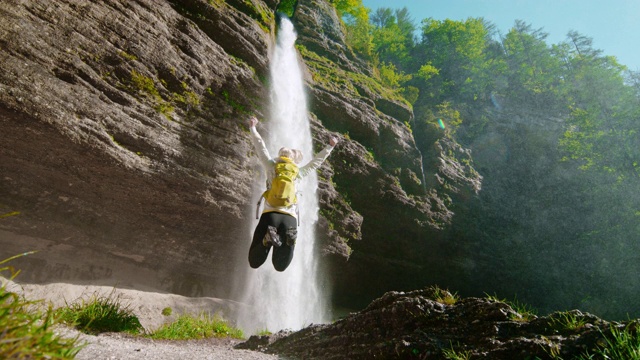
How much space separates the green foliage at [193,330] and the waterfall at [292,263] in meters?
2.01

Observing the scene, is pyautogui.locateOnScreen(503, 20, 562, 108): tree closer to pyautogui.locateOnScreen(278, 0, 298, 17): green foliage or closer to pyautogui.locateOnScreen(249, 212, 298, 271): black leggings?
pyautogui.locateOnScreen(278, 0, 298, 17): green foliage

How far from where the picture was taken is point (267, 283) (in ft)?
43.0

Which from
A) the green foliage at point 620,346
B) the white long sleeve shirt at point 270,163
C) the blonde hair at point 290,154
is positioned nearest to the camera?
the green foliage at point 620,346

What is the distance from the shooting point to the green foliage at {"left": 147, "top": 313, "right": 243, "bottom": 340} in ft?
27.1

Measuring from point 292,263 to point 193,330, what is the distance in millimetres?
4779

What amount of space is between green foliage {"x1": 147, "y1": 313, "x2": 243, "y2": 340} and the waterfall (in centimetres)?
A: 201

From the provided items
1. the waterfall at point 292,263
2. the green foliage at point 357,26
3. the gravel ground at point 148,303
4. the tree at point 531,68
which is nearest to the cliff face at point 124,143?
the gravel ground at point 148,303

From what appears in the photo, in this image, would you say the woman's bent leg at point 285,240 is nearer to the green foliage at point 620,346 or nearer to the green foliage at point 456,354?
the green foliage at point 456,354

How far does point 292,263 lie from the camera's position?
13.3m

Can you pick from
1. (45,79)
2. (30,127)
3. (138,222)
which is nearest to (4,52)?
(45,79)

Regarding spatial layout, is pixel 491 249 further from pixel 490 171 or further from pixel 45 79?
pixel 45 79

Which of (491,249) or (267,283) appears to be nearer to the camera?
(267,283)

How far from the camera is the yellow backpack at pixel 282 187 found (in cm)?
623

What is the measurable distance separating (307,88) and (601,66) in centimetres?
2714
